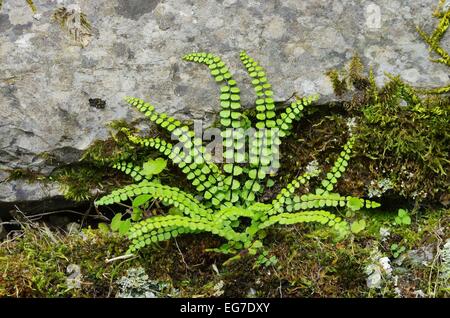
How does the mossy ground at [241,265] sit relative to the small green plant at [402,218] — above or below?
below

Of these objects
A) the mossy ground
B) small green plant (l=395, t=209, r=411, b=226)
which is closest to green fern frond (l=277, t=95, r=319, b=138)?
the mossy ground

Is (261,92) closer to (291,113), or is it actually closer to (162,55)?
(291,113)

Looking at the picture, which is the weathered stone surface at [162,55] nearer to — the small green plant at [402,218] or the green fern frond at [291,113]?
the green fern frond at [291,113]

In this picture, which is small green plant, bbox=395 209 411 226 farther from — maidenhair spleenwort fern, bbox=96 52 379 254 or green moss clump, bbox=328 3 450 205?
maidenhair spleenwort fern, bbox=96 52 379 254

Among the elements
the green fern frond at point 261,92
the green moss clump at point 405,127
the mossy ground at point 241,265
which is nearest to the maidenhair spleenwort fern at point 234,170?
the green fern frond at point 261,92

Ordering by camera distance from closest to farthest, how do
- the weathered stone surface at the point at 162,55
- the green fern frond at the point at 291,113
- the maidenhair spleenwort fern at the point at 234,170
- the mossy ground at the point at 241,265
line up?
the mossy ground at the point at 241,265 < the maidenhair spleenwort fern at the point at 234,170 < the green fern frond at the point at 291,113 < the weathered stone surface at the point at 162,55

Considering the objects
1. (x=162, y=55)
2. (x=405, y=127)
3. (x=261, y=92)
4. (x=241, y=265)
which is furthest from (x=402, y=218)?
(x=162, y=55)
